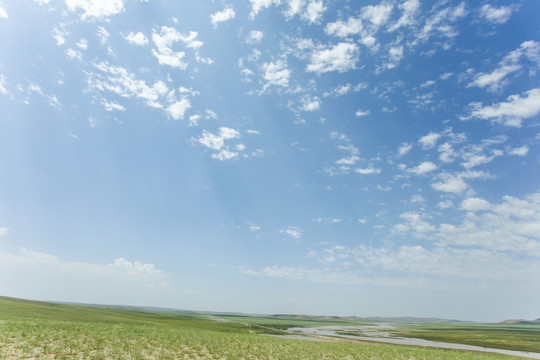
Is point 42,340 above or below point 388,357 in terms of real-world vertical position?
above

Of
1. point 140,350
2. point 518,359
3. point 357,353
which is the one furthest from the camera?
point 518,359

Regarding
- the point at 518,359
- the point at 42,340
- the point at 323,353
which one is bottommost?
the point at 518,359

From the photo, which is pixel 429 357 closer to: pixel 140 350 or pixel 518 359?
pixel 518 359

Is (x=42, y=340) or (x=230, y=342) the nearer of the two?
(x=42, y=340)

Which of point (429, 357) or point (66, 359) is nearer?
point (66, 359)

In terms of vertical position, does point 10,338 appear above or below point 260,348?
above

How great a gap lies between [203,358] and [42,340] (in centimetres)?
1753

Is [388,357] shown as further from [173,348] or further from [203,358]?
[173,348]

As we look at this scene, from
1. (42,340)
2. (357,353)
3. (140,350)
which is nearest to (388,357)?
(357,353)

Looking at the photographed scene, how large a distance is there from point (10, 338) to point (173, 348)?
16.9 meters

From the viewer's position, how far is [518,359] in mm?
54719

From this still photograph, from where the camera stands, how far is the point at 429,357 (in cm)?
4138

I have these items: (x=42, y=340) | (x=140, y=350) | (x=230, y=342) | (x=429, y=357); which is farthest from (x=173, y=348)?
(x=429, y=357)

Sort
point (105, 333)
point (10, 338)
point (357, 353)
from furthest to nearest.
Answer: point (357, 353)
point (105, 333)
point (10, 338)
